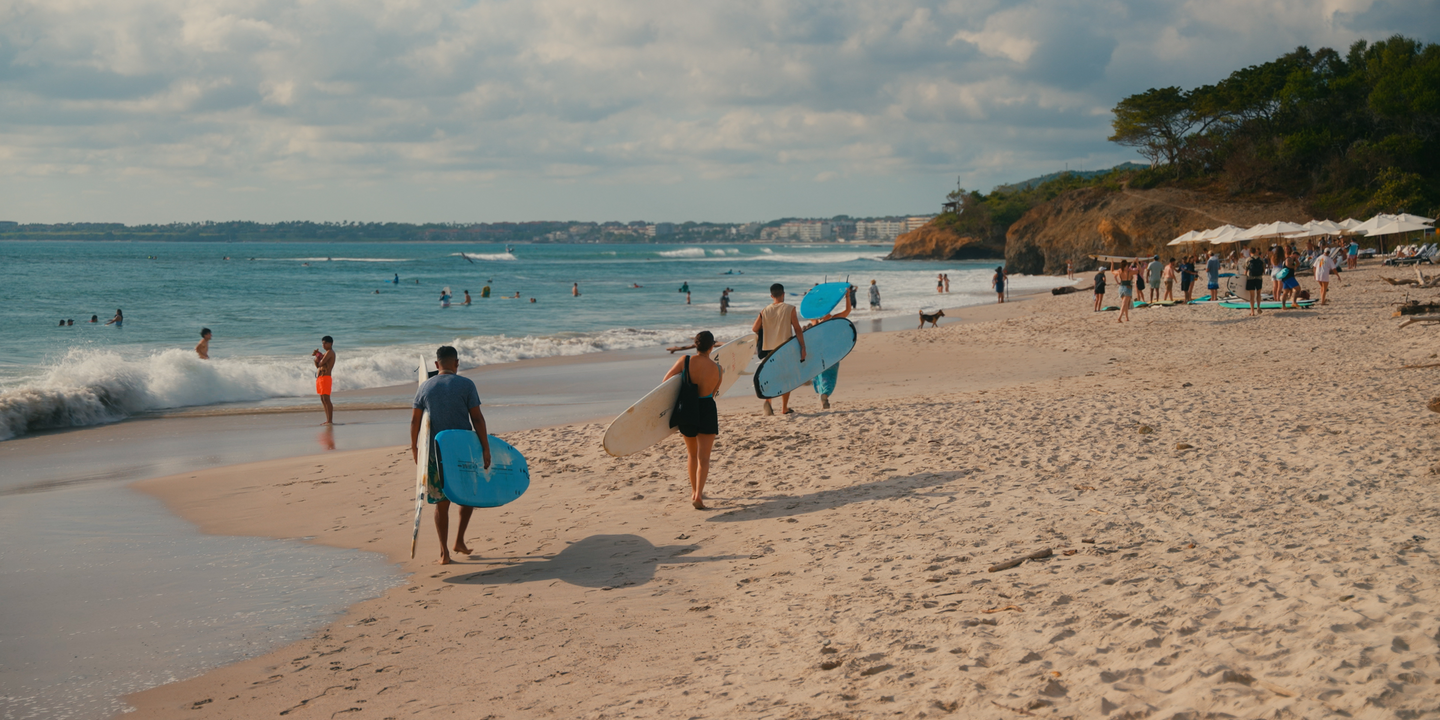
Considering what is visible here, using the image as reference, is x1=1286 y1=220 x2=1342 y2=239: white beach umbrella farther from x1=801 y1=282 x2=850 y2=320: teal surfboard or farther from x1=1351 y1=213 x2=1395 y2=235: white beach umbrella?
x1=801 y1=282 x2=850 y2=320: teal surfboard

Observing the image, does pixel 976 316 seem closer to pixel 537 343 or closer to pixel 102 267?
pixel 537 343

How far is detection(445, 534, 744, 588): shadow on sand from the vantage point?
18.2 ft

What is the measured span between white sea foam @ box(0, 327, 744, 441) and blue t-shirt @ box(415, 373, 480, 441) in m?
9.45

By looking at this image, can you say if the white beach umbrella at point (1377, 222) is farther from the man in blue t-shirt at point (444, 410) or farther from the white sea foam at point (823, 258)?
the white sea foam at point (823, 258)

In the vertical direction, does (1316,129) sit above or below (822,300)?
above

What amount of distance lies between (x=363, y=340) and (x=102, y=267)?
5905 cm

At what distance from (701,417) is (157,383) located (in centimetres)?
1173

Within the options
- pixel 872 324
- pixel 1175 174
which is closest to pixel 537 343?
pixel 872 324

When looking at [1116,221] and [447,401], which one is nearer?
[447,401]

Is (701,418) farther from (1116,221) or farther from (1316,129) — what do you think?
(1316,129)

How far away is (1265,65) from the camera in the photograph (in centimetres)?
6009

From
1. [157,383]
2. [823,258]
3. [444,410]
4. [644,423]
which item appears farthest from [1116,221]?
[823,258]

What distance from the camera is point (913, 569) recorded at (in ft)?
16.6

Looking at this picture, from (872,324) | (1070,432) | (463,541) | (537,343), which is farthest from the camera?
(872,324)
